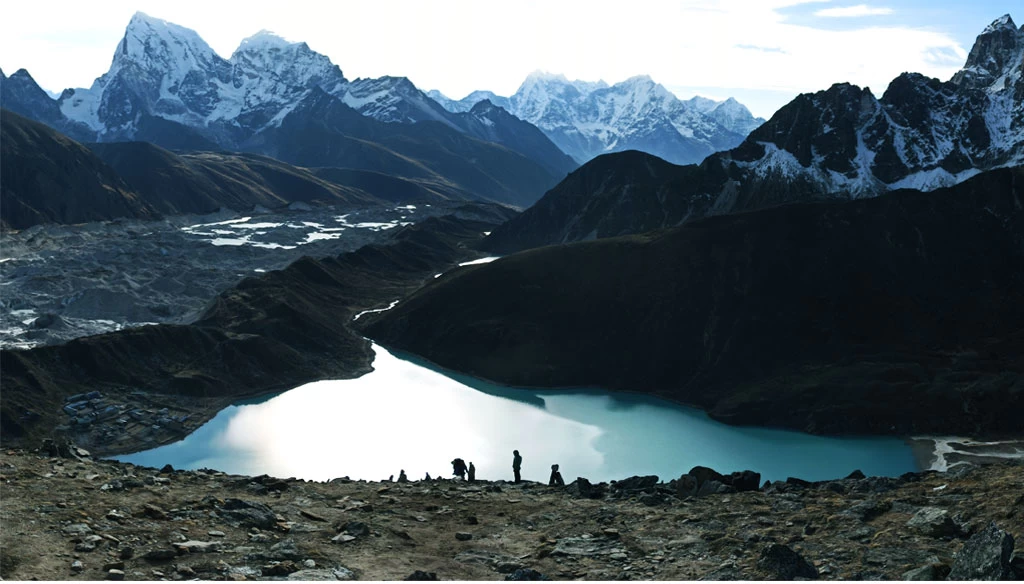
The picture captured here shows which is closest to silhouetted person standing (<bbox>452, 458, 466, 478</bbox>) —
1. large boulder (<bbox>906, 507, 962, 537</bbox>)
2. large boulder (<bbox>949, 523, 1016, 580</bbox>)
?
large boulder (<bbox>906, 507, 962, 537</bbox>)

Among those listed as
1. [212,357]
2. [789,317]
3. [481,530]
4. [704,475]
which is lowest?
[481,530]

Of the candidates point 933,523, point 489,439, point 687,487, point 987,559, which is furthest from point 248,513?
point 489,439

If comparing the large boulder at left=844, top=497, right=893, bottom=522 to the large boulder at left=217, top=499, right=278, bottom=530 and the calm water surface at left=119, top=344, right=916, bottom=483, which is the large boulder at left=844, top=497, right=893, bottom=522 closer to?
the large boulder at left=217, top=499, right=278, bottom=530

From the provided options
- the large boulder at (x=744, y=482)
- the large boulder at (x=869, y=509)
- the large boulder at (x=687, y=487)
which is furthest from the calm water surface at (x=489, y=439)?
the large boulder at (x=869, y=509)

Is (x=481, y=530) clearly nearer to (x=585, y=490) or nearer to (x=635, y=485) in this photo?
(x=585, y=490)

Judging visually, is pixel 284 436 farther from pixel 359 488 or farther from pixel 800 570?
pixel 800 570

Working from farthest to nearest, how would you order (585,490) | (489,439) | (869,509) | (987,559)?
(489,439)
(585,490)
(869,509)
(987,559)
